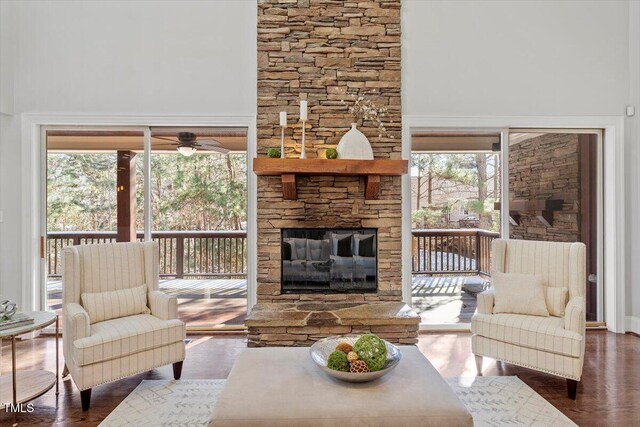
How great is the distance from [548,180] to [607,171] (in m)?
0.64

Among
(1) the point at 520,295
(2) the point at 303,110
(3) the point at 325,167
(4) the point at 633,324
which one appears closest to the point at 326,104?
(2) the point at 303,110

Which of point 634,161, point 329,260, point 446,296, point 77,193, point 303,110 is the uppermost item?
point 303,110

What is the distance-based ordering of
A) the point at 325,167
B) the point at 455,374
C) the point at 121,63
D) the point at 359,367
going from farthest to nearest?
the point at 121,63 < the point at 325,167 < the point at 455,374 < the point at 359,367

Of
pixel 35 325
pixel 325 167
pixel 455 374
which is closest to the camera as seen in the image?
pixel 35 325

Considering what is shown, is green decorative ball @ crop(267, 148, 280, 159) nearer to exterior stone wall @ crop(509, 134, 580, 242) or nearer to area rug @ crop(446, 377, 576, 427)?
area rug @ crop(446, 377, 576, 427)

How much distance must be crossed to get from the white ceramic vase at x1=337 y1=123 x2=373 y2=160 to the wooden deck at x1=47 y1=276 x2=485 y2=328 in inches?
60.9

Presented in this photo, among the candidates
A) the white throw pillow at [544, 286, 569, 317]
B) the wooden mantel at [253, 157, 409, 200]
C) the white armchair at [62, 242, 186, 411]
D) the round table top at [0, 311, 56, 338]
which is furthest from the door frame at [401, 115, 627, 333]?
the round table top at [0, 311, 56, 338]

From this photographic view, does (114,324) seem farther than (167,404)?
Yes

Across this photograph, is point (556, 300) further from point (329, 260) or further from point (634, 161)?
point (634, 161)

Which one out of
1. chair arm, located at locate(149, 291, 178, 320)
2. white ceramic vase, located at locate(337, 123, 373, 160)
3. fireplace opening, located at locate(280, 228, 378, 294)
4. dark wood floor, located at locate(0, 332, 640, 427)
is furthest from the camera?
fireplace opening, located at locate(280, 228, 378, 294)

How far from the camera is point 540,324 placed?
283 centimetres

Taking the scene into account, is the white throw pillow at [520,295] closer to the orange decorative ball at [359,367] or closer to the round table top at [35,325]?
the orange decorative ball at [359,367]

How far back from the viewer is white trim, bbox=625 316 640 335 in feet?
13.2
